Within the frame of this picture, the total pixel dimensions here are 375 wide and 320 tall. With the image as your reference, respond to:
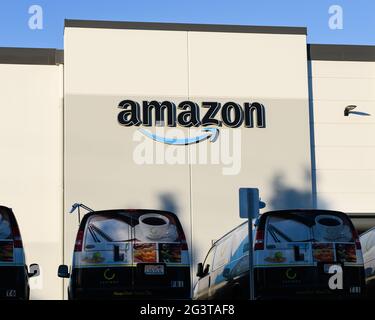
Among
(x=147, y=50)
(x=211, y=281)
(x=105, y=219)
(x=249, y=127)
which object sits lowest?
(x=211, y=281)

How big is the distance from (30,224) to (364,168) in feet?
38.6

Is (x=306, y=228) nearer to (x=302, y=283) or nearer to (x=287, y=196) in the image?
(x=302, y=283)

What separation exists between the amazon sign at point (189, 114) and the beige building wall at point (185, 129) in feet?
0.74

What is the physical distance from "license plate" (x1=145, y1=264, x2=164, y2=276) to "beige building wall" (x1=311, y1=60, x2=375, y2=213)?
18.0 m

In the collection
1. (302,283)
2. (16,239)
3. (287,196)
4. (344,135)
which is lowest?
(302,283)

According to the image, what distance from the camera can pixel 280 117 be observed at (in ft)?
96.8

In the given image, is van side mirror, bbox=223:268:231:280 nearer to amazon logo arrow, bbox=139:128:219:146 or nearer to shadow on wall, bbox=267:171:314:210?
amazon logo arrow, bbox=139:128:219:146

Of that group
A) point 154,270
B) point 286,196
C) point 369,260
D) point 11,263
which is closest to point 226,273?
point 154,270

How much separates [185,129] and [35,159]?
5.14 metres

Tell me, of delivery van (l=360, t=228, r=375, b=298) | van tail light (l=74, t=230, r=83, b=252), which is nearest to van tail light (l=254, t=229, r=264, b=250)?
delivery van (l=360, t=228, r=375, b=298)

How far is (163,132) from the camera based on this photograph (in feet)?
93.7

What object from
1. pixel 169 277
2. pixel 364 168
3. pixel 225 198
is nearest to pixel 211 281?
pixel 169 277
